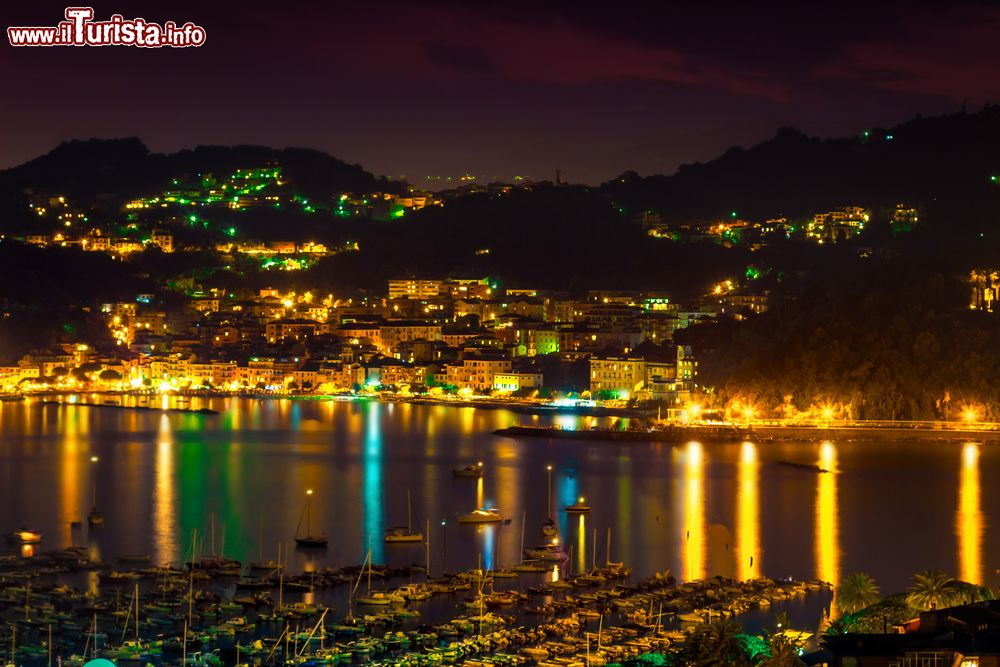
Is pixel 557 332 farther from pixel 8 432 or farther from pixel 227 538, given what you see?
pixel 227 538

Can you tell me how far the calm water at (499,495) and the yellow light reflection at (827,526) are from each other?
2 cm

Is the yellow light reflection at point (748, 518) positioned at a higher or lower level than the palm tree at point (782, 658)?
lower

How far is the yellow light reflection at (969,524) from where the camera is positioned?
10844 millimetres

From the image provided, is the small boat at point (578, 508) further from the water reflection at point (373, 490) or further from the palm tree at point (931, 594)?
the palm tree at point (931, 594)

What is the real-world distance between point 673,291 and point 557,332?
612 centimetres

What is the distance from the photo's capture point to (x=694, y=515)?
13586 mm

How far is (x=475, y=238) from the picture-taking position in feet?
143

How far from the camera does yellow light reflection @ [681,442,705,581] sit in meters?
11.1

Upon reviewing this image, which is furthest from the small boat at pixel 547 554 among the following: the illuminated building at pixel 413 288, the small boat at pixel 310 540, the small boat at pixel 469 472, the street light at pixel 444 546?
the illuminated building at pixel 413 288

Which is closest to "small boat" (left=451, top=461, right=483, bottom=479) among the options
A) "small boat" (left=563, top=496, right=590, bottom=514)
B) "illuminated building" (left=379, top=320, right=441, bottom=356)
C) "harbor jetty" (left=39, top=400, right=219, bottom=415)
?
"small boat" (left=563, top=496, right=590, bottom=514)

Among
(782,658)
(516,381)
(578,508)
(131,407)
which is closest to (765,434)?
(578,508)

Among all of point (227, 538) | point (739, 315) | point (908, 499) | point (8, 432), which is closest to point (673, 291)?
point (739, 315)

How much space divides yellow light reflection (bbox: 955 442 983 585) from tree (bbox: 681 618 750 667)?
16.1ft

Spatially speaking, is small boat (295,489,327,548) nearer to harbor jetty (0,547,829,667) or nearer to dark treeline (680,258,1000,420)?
harbor jetty (0,547,829,667)
